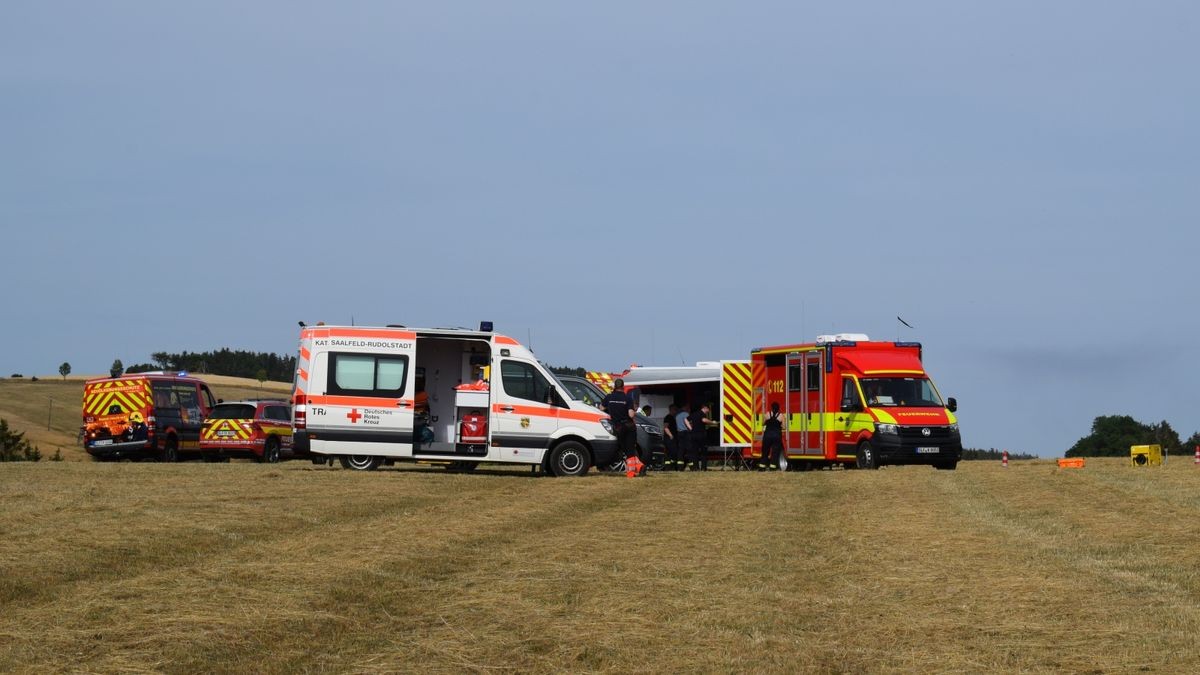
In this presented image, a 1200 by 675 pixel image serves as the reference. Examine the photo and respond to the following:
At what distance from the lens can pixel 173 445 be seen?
38.4 meters

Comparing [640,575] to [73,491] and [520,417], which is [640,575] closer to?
[73,491]

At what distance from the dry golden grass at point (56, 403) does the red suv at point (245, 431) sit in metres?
16.2

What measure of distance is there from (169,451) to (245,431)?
75.9 inches

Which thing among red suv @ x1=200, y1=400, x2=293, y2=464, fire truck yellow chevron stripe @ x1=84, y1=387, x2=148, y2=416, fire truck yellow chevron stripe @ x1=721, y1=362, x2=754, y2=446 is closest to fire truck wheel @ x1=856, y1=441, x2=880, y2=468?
fire truck yellow chevron stripe @ x1=721, y1=362, x2=754, y2=446

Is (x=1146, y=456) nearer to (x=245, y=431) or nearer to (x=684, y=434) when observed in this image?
(x=684, y=434)

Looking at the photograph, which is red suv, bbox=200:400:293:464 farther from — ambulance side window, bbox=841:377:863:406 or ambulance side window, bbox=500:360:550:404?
ambulance side window, bbox=841:377:863:406

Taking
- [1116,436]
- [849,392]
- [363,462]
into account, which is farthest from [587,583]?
[1116,436]

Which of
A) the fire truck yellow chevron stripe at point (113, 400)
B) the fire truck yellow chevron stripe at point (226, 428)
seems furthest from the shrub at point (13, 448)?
the fire truck yellow chevron stripe at point (226, 428)

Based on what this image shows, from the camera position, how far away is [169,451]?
38219mm

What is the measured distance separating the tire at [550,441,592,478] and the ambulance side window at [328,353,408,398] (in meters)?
2.87

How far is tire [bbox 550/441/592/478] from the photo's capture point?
26.1 metres

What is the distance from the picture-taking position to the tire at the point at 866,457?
3042 centimetres

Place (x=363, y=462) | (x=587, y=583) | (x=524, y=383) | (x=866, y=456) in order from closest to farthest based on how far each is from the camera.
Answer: (x=587, y=583) < (x=524, y=383) < (x=363, y=462) < (x=866, y=456)

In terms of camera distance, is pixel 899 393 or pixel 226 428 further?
pixel 226 428
